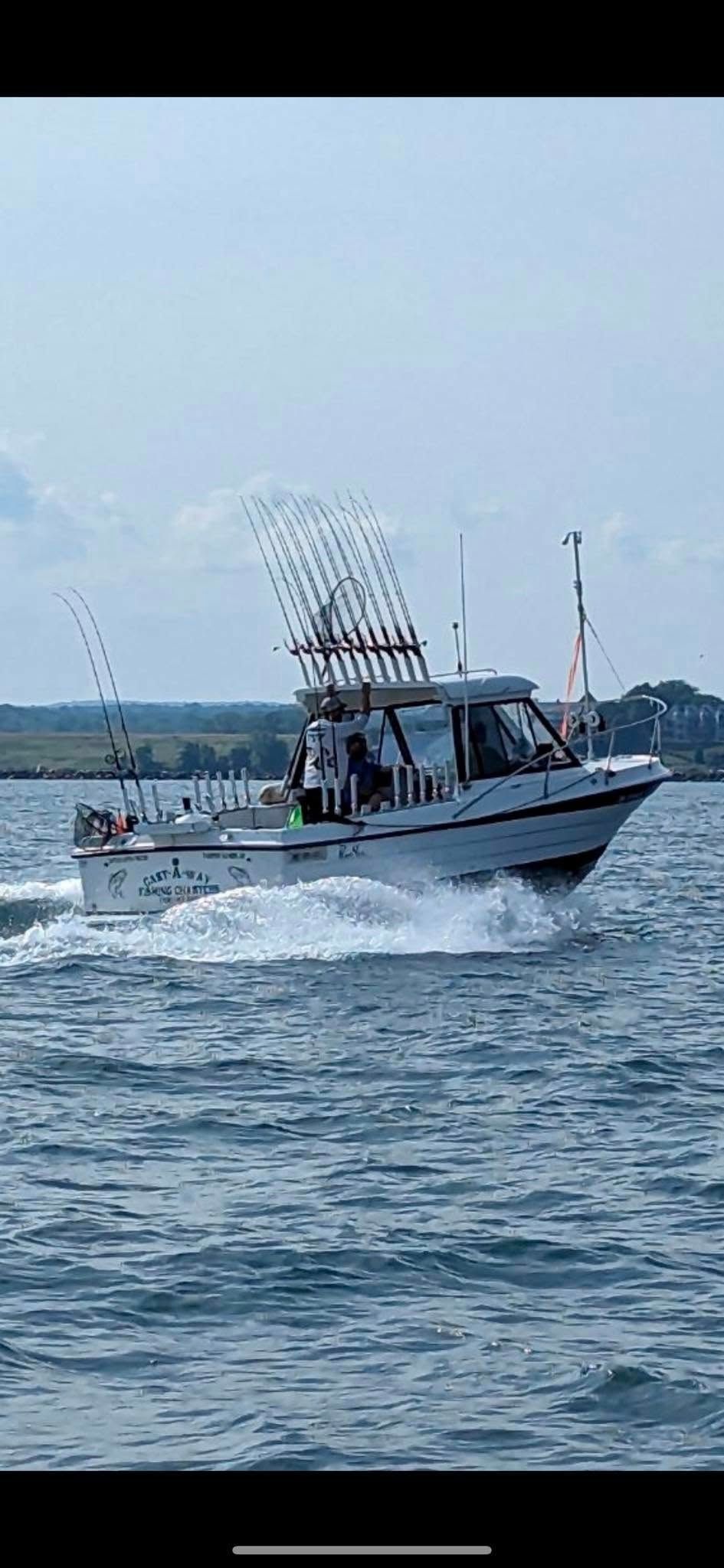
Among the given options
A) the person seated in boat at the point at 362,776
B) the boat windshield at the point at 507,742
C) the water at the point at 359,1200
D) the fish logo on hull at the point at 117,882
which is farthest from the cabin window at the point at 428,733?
the fish logo on hull at the point at 117,882

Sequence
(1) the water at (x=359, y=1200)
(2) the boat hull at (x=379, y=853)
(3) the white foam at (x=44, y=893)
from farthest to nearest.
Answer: (3) the white foam at (x=44, y=893), (2) the boat hull at (x=379, y=853), (1) the water at (x=359, y=1200)

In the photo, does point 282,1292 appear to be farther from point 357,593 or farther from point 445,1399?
point 357,593

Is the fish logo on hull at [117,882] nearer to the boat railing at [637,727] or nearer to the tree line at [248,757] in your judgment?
the tree line at [248,757]

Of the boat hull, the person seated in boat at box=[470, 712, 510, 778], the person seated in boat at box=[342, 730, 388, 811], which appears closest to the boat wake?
the boat hull

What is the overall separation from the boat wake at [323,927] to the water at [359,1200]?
43 mm

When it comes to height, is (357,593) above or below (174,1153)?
above

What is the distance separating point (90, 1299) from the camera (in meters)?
7.62

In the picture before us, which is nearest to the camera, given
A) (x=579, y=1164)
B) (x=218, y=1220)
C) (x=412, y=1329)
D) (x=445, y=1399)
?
(x=445, y=1399)

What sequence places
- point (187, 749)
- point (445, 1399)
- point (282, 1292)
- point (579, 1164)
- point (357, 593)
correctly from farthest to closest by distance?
point (187, 749) → point (357, 593) → point (579, 1164) → point (282, 1292) → point (445, 1399)

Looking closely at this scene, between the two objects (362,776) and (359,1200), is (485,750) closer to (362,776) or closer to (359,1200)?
(362,776)

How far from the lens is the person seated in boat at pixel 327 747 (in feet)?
67.9

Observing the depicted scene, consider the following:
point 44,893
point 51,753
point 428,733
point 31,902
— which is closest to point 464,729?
point 428,733

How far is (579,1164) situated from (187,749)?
6256 cm
